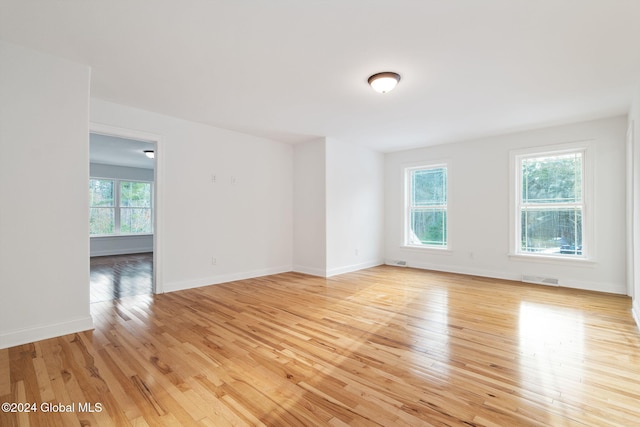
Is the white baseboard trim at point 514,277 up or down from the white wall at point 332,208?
down

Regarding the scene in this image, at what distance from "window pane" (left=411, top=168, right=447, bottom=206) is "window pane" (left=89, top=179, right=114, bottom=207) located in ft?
27.8

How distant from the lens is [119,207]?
9.02 m

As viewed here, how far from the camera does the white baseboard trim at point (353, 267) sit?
571 cm

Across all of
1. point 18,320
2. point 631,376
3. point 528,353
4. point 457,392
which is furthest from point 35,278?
point 631,376

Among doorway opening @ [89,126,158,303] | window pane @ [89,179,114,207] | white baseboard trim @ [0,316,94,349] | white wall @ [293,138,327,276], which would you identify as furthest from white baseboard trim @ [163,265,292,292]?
window pane @ [89,179,114,207]

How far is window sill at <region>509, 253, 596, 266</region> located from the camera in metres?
4.69

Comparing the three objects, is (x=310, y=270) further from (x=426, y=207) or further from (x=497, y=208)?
(x=497, y=208)

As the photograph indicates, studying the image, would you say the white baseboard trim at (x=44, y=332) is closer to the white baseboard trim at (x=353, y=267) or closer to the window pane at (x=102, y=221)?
the white baseboard trim at (x=353, y=267)

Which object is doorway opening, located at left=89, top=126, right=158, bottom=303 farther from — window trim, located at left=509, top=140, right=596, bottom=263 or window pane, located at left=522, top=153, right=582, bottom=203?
window pane, located at left=522, top=153, right=582, bottom=203

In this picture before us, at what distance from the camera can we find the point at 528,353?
8.29 ft

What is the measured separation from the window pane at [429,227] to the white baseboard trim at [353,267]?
91cm

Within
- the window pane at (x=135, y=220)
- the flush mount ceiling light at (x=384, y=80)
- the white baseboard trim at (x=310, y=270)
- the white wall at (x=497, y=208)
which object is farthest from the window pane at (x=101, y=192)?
the flush mount ceiling light at (x=384, y=80)

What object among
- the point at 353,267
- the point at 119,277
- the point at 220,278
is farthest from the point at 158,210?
the point at 353,267

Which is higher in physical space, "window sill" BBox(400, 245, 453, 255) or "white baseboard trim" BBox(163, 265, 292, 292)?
"window sill" BBox(400, 245, 453, 255)
